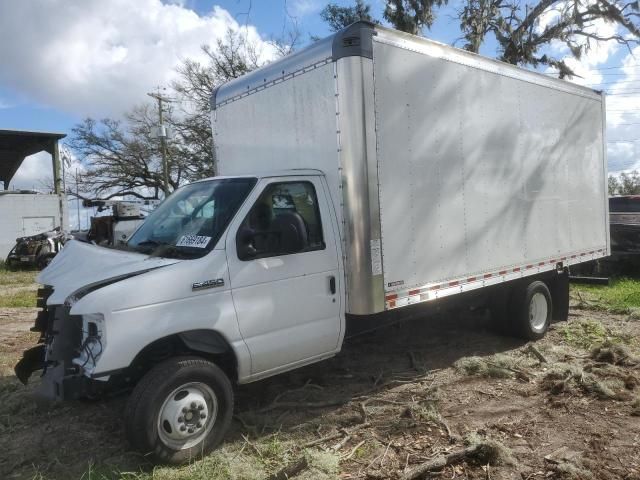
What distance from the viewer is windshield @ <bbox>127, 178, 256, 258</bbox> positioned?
4.15m

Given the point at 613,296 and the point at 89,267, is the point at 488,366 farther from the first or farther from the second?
the point at 613,296

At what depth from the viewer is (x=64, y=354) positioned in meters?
3.92

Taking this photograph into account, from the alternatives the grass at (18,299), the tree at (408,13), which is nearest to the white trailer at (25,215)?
the grass at (18,299)

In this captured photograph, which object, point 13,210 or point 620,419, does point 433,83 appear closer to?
point 620,419

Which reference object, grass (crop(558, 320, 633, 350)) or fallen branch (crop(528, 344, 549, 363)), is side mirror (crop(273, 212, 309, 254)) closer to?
fallen branch (crop(528, 344, 549, 363))

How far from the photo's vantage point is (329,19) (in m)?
21.6

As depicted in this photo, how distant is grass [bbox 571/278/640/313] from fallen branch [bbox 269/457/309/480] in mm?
6682

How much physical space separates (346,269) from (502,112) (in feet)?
9.56

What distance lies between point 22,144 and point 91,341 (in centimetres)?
2421

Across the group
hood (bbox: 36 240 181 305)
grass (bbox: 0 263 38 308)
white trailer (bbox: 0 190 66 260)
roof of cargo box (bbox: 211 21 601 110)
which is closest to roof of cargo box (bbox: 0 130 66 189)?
white trailer (bbox: 0 190 66 260)

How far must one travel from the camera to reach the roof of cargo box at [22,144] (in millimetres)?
22312

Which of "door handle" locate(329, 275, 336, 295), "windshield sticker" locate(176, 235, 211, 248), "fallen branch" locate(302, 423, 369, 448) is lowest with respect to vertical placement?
"fallen branch" locate(302, 423, 369, 448)

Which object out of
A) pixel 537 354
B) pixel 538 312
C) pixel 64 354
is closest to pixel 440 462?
pixel 64 354

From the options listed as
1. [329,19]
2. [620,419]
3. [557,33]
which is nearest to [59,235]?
[329,19]
